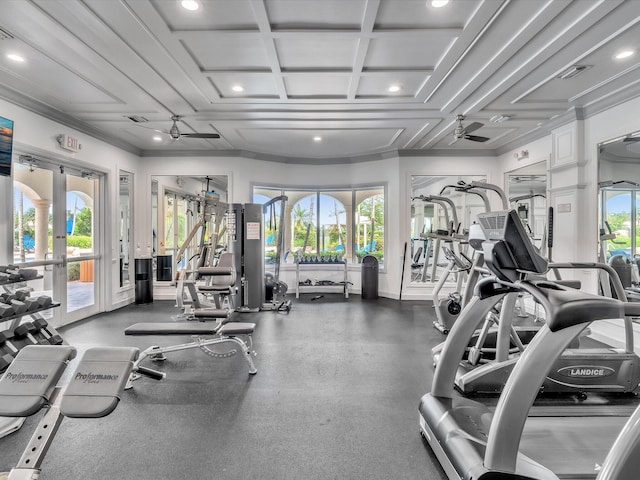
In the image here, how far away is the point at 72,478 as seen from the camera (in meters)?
1.82

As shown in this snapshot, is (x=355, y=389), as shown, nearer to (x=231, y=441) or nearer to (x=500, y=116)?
(x=231, y=441)

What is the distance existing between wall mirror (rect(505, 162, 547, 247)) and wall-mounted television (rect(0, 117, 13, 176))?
7496mm

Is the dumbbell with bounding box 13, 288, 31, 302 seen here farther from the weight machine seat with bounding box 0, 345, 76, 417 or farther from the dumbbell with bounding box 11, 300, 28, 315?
the weight machine seat with bounding box 0, 345, 76, 417

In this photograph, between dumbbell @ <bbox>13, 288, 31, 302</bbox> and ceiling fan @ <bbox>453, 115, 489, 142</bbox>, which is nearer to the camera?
dumbbell @ <bbox>13, 288, 31, 302</bbox>

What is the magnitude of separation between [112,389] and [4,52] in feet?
12.1

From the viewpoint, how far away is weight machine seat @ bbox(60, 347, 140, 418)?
4.03 feet

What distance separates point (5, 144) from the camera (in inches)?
143

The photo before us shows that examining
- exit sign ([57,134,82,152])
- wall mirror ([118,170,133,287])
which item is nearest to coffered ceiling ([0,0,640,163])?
exit sign ([57,134,82,152])

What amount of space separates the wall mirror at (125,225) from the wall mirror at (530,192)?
726 cm

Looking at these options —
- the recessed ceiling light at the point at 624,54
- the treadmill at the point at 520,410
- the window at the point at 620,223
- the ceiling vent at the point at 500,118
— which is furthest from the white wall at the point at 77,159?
the window at the point at 620,223

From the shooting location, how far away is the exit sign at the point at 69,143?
4520mm

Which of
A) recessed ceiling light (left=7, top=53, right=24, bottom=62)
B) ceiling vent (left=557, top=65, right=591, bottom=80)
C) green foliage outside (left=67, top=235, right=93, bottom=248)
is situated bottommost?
green foliage outside (left=67, top=235, right=93, bottom=248)

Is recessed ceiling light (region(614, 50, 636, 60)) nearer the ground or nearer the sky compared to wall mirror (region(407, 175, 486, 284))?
nearer the sky

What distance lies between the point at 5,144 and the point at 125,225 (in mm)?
2643
